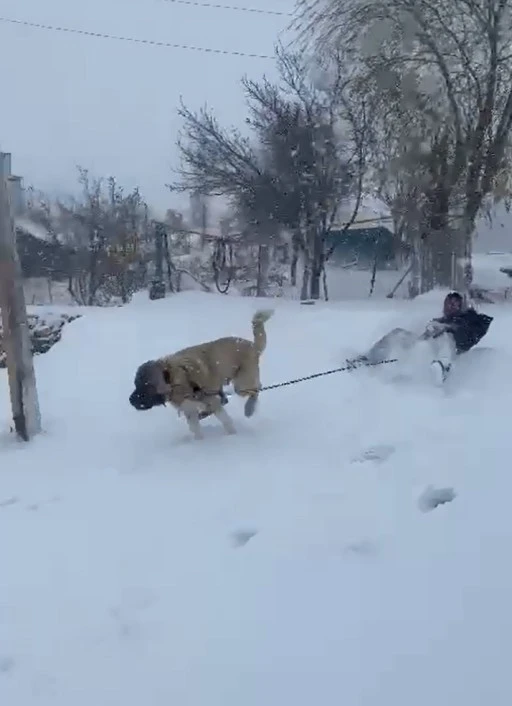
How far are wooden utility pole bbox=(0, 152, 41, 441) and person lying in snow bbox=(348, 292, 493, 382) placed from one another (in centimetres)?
362

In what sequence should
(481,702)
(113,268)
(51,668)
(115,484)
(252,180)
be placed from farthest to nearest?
1. (113,268)
2. (252,180)
3. (115,484)
4. (51,668)
5. (481,702)

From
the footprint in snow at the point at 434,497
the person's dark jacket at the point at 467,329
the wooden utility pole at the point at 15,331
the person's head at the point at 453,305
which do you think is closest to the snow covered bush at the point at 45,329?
the wooden utility pole at the point at 15,331

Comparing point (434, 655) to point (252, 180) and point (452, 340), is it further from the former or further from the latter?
point (252, 180)

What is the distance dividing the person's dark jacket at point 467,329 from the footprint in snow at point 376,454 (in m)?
2.97

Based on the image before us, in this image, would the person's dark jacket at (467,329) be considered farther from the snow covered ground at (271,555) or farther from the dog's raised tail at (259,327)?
the dog's raised tail at (259,327)

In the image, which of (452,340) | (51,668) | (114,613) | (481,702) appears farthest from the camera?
(452,340)

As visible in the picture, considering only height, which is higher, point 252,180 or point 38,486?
point 252,180

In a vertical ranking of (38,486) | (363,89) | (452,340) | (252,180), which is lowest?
(38,486)

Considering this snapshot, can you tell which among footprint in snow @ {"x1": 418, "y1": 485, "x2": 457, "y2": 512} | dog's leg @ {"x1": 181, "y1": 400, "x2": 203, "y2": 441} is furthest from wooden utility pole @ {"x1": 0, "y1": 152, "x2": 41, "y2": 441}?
footprint in snow @ {"x1": 418, "y1": 485, "x2": 457, "y2": 512}

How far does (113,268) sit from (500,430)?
25.4 m

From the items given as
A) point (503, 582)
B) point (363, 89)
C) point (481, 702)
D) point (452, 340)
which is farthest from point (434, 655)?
point (363, 89)

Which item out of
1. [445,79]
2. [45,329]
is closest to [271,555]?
[45,329]

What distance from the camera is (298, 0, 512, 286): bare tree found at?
51.3ft

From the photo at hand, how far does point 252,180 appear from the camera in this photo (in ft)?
72.8
